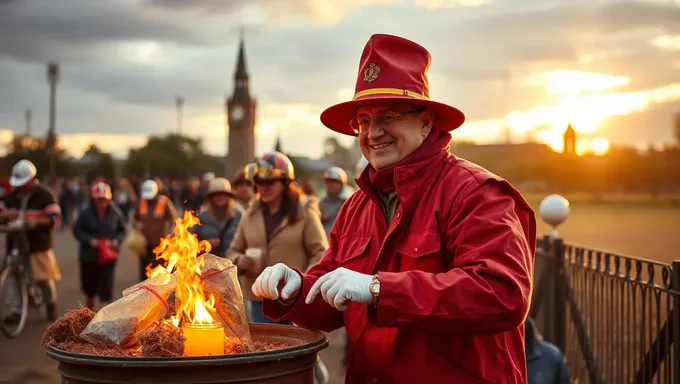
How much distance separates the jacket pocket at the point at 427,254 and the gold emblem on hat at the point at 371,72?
64 cm

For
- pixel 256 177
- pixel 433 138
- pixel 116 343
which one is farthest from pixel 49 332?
pixel 256 177

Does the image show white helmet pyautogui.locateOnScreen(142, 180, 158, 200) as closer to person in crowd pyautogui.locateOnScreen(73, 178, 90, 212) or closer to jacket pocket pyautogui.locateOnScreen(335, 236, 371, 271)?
jacket pocket pyautogui.locateOnScreen(335, 236, 371, 271)

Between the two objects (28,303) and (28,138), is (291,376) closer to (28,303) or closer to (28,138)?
(28,303)

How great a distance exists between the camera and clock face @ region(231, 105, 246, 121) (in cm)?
12656

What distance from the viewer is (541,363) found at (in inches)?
252

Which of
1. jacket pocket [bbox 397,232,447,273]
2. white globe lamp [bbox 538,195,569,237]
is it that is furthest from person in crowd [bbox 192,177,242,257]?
jacket pocket [bbox 397,232,447,273]

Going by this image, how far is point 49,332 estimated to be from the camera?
3174 mm

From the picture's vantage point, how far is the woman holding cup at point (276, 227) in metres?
7.18

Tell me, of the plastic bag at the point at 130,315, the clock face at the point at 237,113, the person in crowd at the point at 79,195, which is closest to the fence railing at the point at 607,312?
the plastic bag at the point at 130,315

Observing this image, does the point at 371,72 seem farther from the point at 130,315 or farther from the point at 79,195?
the point at 79,195

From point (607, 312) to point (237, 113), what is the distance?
122655 mm

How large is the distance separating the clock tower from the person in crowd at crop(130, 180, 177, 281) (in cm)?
10673

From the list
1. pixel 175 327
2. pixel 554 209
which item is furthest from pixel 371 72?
pixel 554 209

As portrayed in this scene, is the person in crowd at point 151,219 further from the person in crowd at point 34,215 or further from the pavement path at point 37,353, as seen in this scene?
the person in crowd at point 34,215
